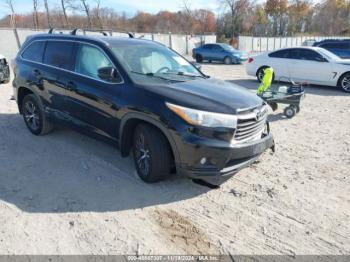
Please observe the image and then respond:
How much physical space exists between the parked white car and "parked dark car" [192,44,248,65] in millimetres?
9747

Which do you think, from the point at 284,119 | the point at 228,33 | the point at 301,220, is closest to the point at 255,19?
the point at 228,33

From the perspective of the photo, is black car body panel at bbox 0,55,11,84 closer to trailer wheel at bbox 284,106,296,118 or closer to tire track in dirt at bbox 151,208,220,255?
trailer wheel at bbox 284,106,296,118

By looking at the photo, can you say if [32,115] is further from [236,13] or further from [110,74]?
[236,13]

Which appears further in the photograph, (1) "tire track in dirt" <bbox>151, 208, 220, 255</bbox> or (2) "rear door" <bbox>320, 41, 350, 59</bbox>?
(2) "rear door" <bbox>320, 41, 350, 59</bbox>

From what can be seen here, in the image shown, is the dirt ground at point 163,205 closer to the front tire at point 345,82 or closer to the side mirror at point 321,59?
the front tire at point 345,82

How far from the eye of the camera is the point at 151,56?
16.2ft

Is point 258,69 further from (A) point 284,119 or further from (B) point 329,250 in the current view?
(B) point 329,250

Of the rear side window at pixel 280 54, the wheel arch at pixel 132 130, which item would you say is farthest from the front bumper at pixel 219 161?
the rear side window at pixel 280 54

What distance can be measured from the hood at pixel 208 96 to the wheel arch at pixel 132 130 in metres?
0.33

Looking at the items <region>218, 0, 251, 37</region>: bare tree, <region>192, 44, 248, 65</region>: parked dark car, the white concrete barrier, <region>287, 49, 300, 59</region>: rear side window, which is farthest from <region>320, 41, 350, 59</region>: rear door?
<region>218, 0, 251, 37</region>: bare tree

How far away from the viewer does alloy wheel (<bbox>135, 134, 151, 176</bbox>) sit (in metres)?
4.09

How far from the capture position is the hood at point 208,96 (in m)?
3.78

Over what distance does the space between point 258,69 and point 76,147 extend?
9.54 metres

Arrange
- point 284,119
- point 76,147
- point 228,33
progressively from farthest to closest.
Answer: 1. point 228,33
2. point 284,119
3. point 76,147
